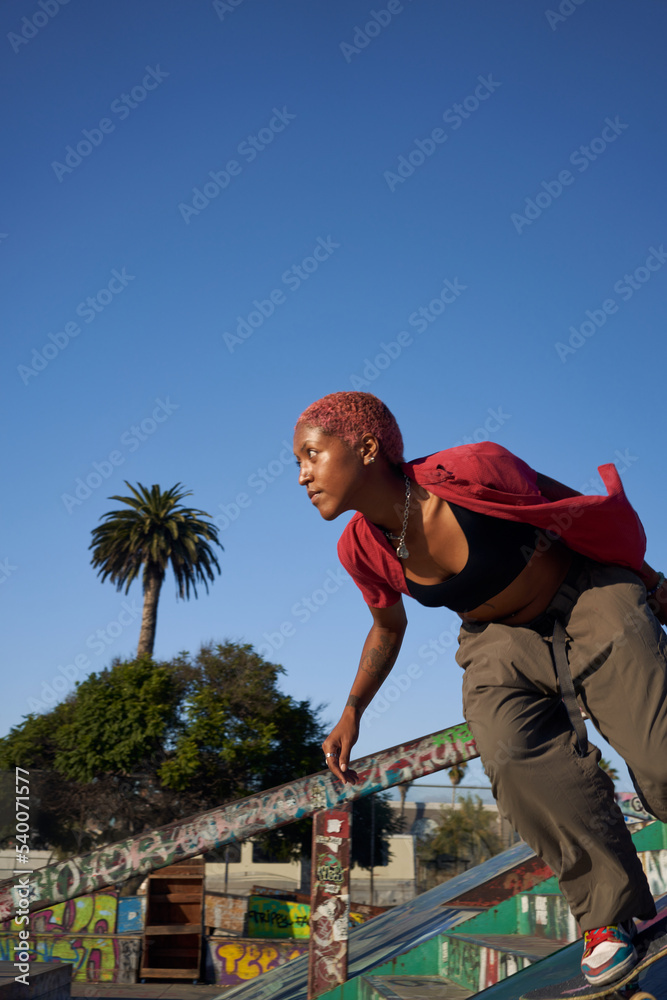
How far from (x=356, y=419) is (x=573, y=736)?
3.44ft

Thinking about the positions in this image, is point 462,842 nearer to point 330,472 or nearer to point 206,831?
point 206,831

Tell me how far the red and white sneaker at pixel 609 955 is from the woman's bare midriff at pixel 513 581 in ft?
2.56

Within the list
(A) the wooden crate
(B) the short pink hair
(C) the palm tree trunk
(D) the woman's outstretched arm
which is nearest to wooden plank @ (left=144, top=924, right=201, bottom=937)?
(A) the wooden crate

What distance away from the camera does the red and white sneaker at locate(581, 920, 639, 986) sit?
181 cm

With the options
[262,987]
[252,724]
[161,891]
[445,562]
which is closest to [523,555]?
[445,562]

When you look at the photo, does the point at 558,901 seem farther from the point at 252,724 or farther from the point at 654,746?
Result: the point at 252,724

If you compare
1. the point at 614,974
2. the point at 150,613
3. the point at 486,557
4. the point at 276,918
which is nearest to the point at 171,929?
the point at 276,918

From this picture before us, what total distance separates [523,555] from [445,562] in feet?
0.71

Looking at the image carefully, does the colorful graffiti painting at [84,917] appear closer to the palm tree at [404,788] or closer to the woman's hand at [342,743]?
the palm tree at [404,788]

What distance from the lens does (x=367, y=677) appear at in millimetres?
2549

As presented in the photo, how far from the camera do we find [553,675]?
6.63ft

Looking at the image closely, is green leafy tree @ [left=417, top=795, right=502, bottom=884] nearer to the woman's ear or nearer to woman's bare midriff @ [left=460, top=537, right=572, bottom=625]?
woman's bare midriff @ [left=460, top=537, right=572, bottom=625]

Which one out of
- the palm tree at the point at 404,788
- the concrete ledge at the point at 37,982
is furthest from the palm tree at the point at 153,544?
the concrete ledge at the point at 37,982

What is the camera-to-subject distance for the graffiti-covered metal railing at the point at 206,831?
8.72 feet
